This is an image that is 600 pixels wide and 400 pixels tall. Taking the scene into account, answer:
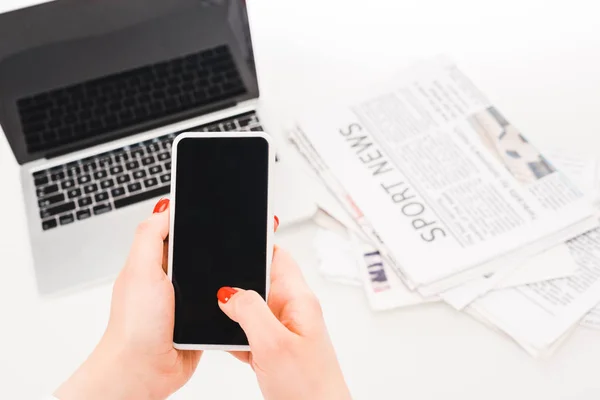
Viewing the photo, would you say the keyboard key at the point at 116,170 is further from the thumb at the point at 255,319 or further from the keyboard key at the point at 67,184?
the thumb at the point at 255,319

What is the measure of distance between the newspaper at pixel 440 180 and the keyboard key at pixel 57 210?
31 centimetres

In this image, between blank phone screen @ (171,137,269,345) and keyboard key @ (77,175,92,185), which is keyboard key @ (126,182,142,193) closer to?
keyboard key @ (77,175,92,185)

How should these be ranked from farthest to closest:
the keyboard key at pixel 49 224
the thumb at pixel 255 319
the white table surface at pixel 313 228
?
the keyboard key at pixel 49 224 < the white table surface at pixel 313 228 < the thumb at pixel 255 319

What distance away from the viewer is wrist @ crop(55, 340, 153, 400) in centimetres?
60

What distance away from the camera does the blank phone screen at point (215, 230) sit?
610mm

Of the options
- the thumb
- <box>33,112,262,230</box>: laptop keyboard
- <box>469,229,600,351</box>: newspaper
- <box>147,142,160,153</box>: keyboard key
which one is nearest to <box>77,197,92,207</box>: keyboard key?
<box>33,112,262,230</box>: laptop keyboard

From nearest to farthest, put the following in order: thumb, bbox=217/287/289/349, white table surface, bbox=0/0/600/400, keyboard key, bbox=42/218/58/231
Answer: thumb, bbox=217/287/289/349 → white table surface, bbox=0/0/600/400 → keyboard key, bbox=42/218/58/231

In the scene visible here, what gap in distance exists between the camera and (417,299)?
0.73 metres

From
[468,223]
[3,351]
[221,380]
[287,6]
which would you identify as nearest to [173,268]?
[221,380]

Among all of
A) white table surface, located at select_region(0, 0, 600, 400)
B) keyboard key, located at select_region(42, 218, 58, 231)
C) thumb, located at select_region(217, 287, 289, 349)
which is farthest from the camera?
keyboard key, located at select_region(42, 218, 58, 231)

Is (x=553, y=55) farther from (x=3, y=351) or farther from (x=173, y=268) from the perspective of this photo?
(x=3, y=351)

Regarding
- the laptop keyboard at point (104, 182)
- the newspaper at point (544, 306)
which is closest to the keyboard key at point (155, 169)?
A: the laptop keyboard at point (104, 182)

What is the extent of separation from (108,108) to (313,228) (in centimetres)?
33

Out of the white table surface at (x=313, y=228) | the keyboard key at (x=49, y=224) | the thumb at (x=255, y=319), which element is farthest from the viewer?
the keyboard key at (x=49, y=224)
